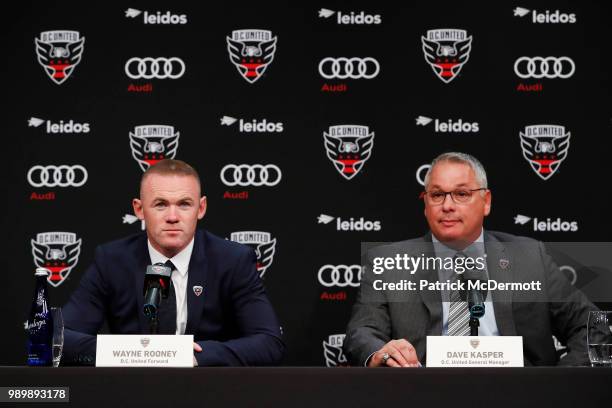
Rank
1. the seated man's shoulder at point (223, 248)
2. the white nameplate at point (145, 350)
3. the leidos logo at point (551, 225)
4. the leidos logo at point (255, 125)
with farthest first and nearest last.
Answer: the leidos logo at point (255, 125)
the leidos logo at point (551, 225)
the seated man's shoulder at point (223, 248)
the white nameplate at point (145, 350)

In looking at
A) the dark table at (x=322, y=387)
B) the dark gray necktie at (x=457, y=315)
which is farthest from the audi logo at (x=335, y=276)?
the dark table at (x=322, y=387)

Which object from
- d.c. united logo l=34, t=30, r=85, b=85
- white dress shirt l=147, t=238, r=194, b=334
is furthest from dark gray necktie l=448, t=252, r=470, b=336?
d.c. united logo l=34, t=30, r=85, b=85

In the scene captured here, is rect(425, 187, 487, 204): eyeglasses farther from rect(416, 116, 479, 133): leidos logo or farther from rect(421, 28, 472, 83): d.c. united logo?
rect(421, 28, 472, 83): d.c. united logo

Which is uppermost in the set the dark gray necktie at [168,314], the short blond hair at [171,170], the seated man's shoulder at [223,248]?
the short blond hair at [171,170]

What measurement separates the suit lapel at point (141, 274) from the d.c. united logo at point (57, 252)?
1006mm

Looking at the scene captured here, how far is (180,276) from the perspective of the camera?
10.6ft

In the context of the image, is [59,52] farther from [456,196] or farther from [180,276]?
[456,196]

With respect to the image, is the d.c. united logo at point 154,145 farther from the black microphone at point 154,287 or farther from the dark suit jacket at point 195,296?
the black microphone at point 154,287

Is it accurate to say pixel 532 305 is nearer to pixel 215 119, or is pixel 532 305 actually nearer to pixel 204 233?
pixel 204 233

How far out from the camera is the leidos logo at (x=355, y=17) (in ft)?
14.0

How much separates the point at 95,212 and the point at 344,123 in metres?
1.49

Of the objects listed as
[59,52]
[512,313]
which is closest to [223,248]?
[512,313]

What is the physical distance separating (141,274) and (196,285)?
0.24 m

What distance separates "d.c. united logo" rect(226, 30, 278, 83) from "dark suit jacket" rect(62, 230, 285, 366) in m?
1.31
